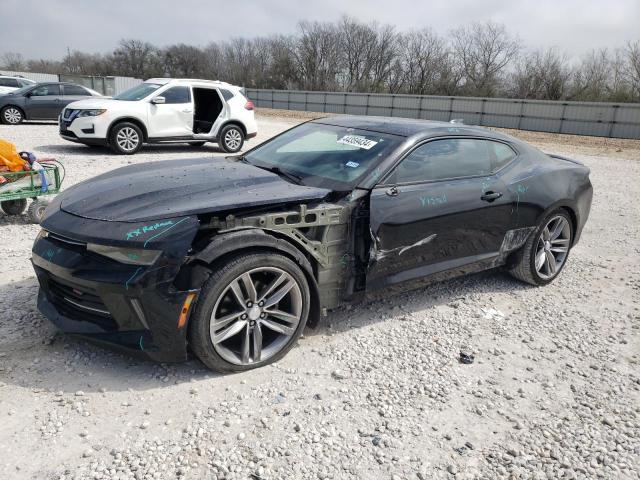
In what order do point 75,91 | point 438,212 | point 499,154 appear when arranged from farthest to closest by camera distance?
1. point 75,91
2. point 499,154
3. point 438,212

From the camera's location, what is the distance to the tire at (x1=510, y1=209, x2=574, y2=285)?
4.60 metres

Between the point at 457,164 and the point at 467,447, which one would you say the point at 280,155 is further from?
the point at 467,447

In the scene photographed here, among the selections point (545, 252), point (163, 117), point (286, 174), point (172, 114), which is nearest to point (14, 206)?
point (286, 174)

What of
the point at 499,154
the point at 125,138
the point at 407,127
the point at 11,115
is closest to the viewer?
the point at 407,127

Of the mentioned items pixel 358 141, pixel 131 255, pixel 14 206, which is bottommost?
pixel 14 206

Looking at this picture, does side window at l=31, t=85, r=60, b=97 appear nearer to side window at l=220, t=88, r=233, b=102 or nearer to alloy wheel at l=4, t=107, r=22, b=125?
alloy wheel at l=4, t=107, r=22, b=125

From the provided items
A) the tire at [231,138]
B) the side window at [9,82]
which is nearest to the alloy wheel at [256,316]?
the tire at [231,138]

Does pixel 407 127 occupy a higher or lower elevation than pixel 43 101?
higher

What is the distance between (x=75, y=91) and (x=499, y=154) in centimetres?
1569

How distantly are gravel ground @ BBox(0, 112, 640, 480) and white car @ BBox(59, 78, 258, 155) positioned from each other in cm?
712

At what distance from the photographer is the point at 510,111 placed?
27625 mm

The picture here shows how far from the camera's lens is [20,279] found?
4.21 m

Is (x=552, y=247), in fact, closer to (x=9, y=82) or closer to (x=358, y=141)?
(x=358, y=141)

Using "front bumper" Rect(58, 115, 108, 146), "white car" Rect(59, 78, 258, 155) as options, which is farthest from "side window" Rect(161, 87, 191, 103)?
"front bumper" Rect(58, 115, 108, 146)
